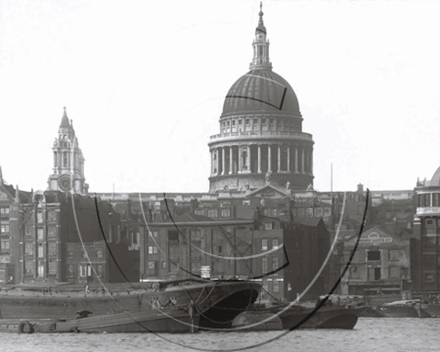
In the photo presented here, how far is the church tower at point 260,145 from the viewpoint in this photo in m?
174

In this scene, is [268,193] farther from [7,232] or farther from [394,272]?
[394,272]

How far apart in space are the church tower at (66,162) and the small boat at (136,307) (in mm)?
83933

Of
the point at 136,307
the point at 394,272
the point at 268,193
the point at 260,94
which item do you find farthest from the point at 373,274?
the point at 260,94

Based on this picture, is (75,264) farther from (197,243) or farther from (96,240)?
(197,243)

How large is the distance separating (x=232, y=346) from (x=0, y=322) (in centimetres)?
2038

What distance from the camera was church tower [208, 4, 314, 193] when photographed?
174m

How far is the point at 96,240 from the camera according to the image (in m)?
142

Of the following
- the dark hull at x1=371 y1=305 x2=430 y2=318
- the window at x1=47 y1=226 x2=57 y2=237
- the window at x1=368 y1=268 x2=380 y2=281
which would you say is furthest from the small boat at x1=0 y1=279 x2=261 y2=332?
the window at x1=47 y1=226 x2=57 y2=237

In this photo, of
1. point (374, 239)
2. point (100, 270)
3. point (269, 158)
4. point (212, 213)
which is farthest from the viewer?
point (269, 158)

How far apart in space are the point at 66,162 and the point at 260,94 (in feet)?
A: 98.5

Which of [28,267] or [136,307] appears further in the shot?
[28,267]

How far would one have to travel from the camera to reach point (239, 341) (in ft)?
245

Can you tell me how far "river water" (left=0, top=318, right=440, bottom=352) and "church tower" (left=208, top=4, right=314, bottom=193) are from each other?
88.3 metres

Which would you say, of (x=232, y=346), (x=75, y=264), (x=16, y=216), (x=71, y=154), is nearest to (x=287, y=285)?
(x=75, y=264)
